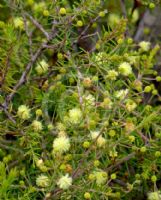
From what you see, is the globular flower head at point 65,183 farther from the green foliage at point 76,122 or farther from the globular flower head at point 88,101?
the globular flower head at point 88,101

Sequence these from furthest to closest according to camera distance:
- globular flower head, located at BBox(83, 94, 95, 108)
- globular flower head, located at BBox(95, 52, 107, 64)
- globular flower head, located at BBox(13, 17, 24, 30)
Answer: globular flower head, located at BBox(13, 17, 24, 30) < globular flower head, located at BBox(95, 52, 107, 64) < globular flower head, located at BBox(83, 94, 95, 108)

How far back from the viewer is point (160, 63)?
1892 millimetres

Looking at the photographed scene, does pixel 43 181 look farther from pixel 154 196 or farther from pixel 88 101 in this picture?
pixel 154 196

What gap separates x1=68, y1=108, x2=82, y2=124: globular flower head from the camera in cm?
124

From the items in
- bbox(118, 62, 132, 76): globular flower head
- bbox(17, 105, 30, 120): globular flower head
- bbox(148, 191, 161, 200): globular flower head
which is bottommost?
bbox(148, 191, 161, 200): globular flower head

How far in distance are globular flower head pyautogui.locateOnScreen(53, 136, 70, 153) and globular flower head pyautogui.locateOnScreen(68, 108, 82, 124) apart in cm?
6

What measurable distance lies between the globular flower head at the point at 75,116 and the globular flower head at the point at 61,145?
0.21 ft

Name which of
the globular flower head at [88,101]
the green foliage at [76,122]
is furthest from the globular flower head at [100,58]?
the globular flower head at [88,101]

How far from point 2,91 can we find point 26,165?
26cm

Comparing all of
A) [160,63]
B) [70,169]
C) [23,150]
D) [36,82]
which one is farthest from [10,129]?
[160,63]

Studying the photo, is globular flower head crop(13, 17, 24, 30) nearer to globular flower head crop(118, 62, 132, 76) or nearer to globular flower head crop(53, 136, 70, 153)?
→ globular flower head crop(118, 62, 132, 76)

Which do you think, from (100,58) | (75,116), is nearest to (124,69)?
(100,58)

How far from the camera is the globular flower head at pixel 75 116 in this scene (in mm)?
1237

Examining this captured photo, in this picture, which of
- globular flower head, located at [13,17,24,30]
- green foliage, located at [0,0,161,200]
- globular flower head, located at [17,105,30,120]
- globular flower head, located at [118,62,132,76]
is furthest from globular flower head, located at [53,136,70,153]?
globular flower head, located at [13,17,24,30]
